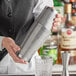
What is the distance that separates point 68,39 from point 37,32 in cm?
97

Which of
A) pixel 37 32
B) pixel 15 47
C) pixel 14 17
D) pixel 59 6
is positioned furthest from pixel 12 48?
pixel 59 6

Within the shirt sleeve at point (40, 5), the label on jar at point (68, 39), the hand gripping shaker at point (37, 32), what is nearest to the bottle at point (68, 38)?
the label on jar at point (68, 39)

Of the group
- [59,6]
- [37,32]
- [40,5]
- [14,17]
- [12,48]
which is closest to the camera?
[37,32]

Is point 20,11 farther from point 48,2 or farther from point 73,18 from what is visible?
point 73,18

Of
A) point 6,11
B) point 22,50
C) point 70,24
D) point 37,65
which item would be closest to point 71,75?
point 37,65

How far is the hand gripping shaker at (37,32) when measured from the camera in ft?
3.63

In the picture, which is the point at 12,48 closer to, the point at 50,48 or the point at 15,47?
the point at 15,47

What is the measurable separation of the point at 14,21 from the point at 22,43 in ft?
1.50

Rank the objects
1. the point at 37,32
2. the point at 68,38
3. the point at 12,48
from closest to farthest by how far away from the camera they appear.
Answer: the point at 37,32 < the point at 12,48 < the point at 68,38

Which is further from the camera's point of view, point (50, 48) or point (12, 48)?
point (50, 48)

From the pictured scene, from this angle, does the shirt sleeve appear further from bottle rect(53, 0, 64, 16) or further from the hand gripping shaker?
the hand gripping shaker

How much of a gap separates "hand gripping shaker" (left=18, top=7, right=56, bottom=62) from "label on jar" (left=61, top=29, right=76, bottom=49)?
0.90 m

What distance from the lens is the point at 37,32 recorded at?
44.3 inches

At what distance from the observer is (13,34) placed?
159 centimetres
